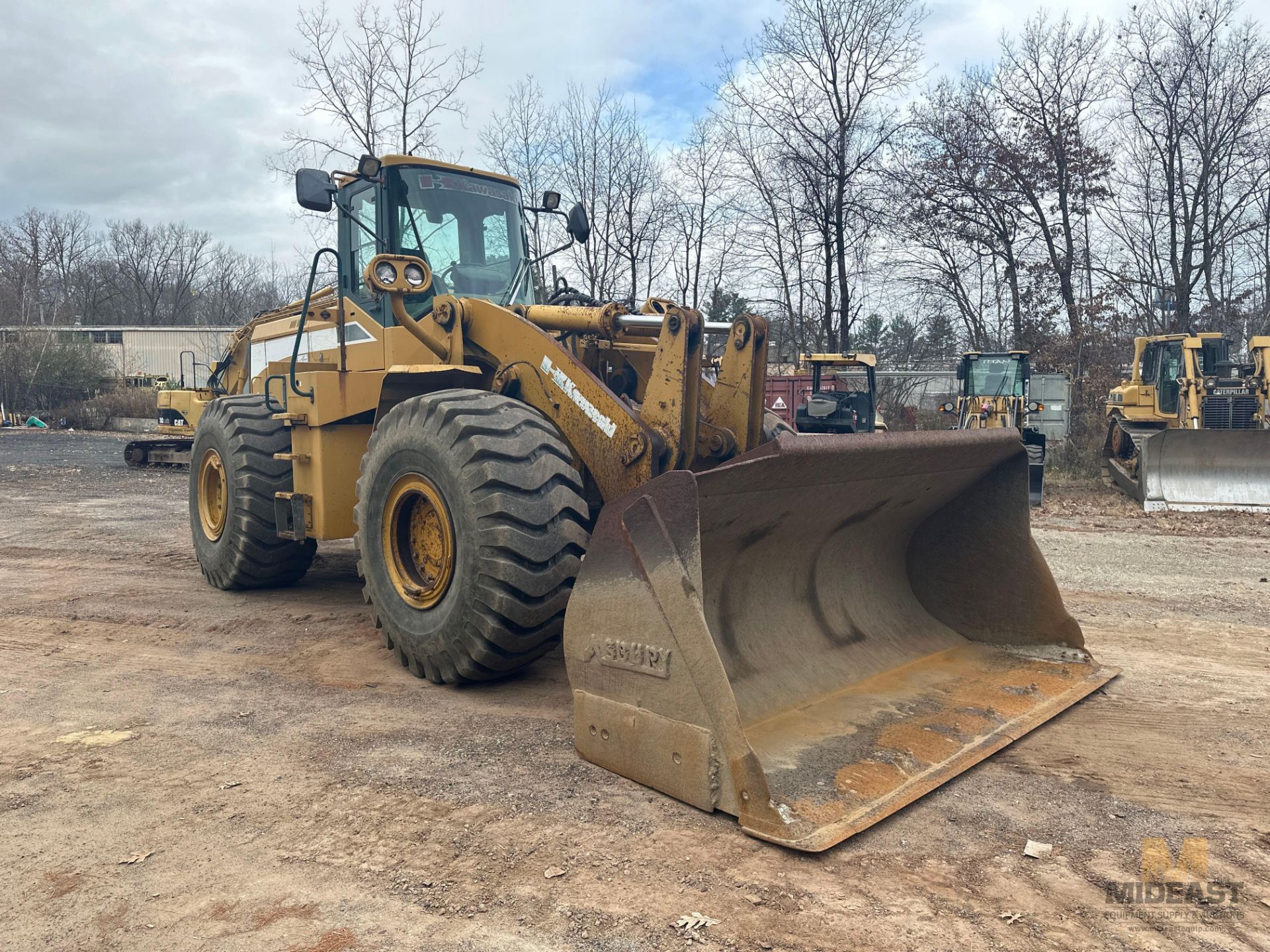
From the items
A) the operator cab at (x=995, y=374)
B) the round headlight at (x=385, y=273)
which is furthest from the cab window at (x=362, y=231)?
the operator cab at (x=995, y=374)

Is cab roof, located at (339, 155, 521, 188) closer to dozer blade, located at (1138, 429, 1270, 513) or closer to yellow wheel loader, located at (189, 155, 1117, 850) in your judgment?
yellow wheel loader, located at (189, 155, 1117, 850)

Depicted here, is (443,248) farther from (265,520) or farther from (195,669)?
Result: (195,669)

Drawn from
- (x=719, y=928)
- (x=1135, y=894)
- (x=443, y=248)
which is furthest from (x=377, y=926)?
(x=443, y=248)

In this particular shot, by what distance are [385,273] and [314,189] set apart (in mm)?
1103

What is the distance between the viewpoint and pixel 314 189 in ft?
18.2

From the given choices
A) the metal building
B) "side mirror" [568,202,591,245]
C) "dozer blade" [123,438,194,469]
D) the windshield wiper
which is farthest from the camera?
the metal building

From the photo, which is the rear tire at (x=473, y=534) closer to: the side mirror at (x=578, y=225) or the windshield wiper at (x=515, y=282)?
the windshield wiper at (x=515, y=282)

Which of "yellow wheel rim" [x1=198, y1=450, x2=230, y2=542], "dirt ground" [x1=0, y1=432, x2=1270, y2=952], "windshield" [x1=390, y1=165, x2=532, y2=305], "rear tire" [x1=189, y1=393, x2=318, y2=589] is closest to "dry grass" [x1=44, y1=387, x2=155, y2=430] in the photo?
"yellow wheel rim" [x1=198, y1=450, x2=230, y2=542]

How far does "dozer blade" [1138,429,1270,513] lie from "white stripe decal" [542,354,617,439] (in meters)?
10.9

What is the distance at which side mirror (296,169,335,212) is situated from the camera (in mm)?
5523

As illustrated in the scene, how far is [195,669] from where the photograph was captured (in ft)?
16.0

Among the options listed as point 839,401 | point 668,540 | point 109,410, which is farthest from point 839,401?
point 109,410

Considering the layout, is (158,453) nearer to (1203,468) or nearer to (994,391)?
(994,391)

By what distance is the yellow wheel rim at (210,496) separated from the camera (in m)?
6.97
